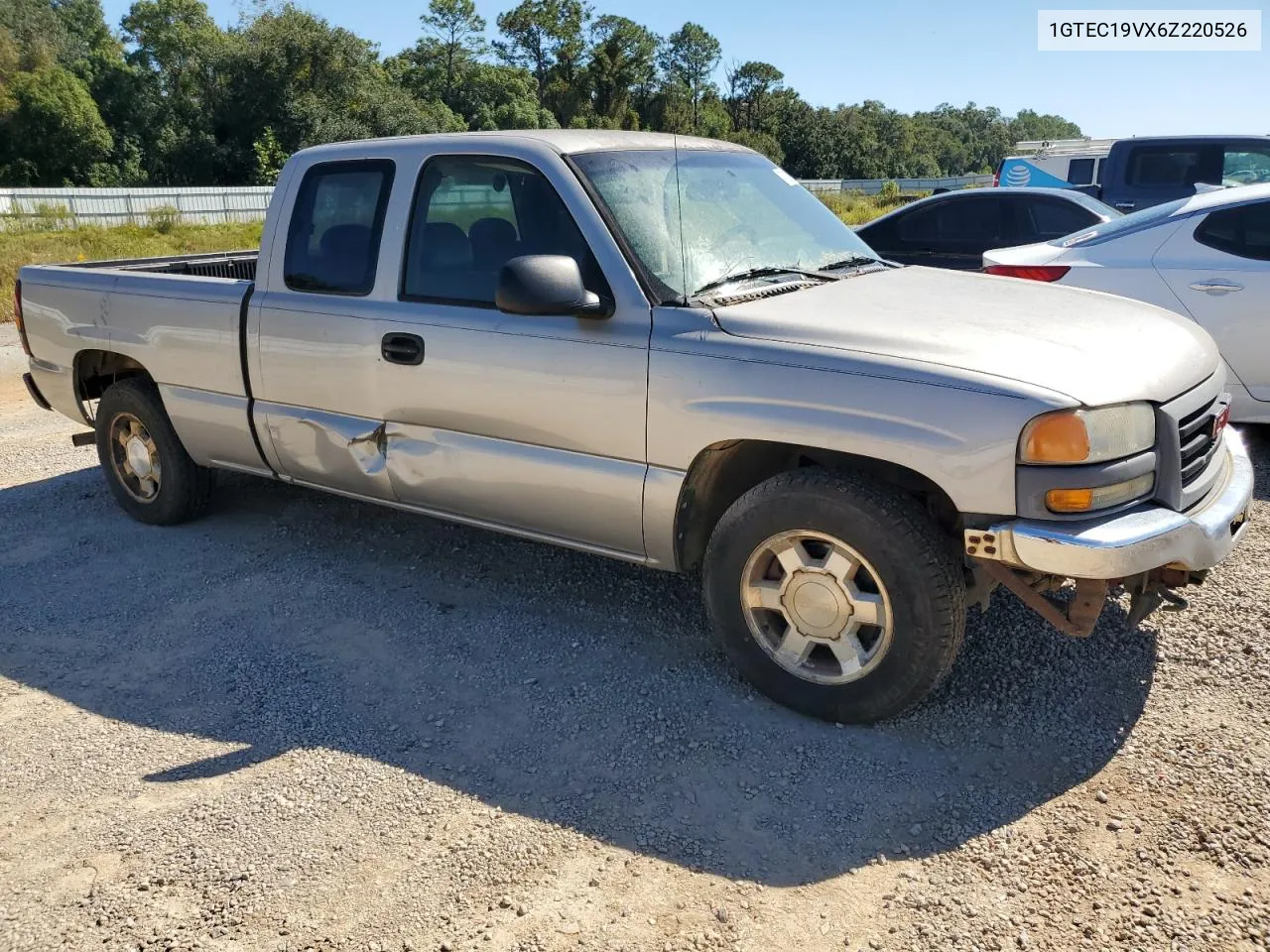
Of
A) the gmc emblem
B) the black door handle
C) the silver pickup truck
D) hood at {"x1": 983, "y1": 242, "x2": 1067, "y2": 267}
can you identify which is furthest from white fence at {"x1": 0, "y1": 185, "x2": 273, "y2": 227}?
the gmc emblem

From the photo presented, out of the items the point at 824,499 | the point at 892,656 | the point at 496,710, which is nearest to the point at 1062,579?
the point at 892,656

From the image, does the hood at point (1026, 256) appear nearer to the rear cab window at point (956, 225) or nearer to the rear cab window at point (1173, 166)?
the rear cab window at point (956, 225)

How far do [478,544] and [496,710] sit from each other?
1.60 meters

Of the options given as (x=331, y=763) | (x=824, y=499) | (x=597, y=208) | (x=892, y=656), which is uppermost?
(x=597, y=208)

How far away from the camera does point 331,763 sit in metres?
3.37

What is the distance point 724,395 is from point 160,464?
3497 millimetres

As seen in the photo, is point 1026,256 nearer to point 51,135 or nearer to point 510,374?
point 510,374

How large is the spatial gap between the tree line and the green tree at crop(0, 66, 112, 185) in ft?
0.25

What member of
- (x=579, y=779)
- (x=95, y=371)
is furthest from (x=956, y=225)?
(x=579, y=779)

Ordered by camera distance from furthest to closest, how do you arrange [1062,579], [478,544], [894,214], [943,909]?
1. [894,214]
2. [478,544]
3. [1062,579]
4. [943,909]

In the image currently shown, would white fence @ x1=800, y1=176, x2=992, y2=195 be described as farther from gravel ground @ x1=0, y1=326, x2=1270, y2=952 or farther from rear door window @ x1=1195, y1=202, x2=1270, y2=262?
gravel ground @ x1=0, y1=326, x2=1270, y2=952

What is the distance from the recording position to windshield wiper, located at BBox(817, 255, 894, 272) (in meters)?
4.18

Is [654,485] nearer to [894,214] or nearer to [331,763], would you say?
[331,763]

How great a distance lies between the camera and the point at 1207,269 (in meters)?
5.95
